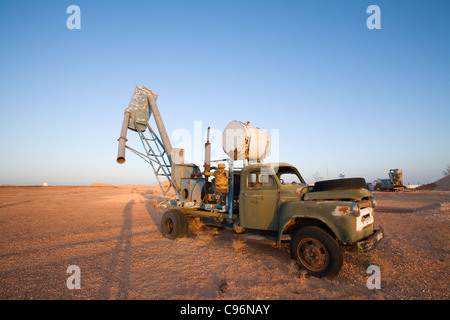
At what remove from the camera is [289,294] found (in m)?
3.69

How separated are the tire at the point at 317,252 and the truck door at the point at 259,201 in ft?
2.61

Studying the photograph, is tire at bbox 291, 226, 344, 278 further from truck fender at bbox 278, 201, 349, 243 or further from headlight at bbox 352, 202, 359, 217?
headlight at bbox 352, 202, 359, 217

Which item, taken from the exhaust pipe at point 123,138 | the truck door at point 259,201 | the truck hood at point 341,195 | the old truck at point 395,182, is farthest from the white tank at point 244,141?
the old truck at point 395,182

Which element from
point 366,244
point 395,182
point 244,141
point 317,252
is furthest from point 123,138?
point 395,182

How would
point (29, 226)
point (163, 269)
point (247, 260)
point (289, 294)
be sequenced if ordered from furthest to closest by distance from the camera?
1. point (29, 226)
2. point (247, 260)
3. point (163, 269)
4. point (289, 294)

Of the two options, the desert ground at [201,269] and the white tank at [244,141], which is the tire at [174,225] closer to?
the desert ground at [201,269]

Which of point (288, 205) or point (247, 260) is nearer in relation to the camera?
point (288, 205)

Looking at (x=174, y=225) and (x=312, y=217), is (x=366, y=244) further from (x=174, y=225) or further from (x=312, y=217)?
(x=174, y=225)

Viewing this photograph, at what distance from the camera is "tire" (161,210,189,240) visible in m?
7.49
